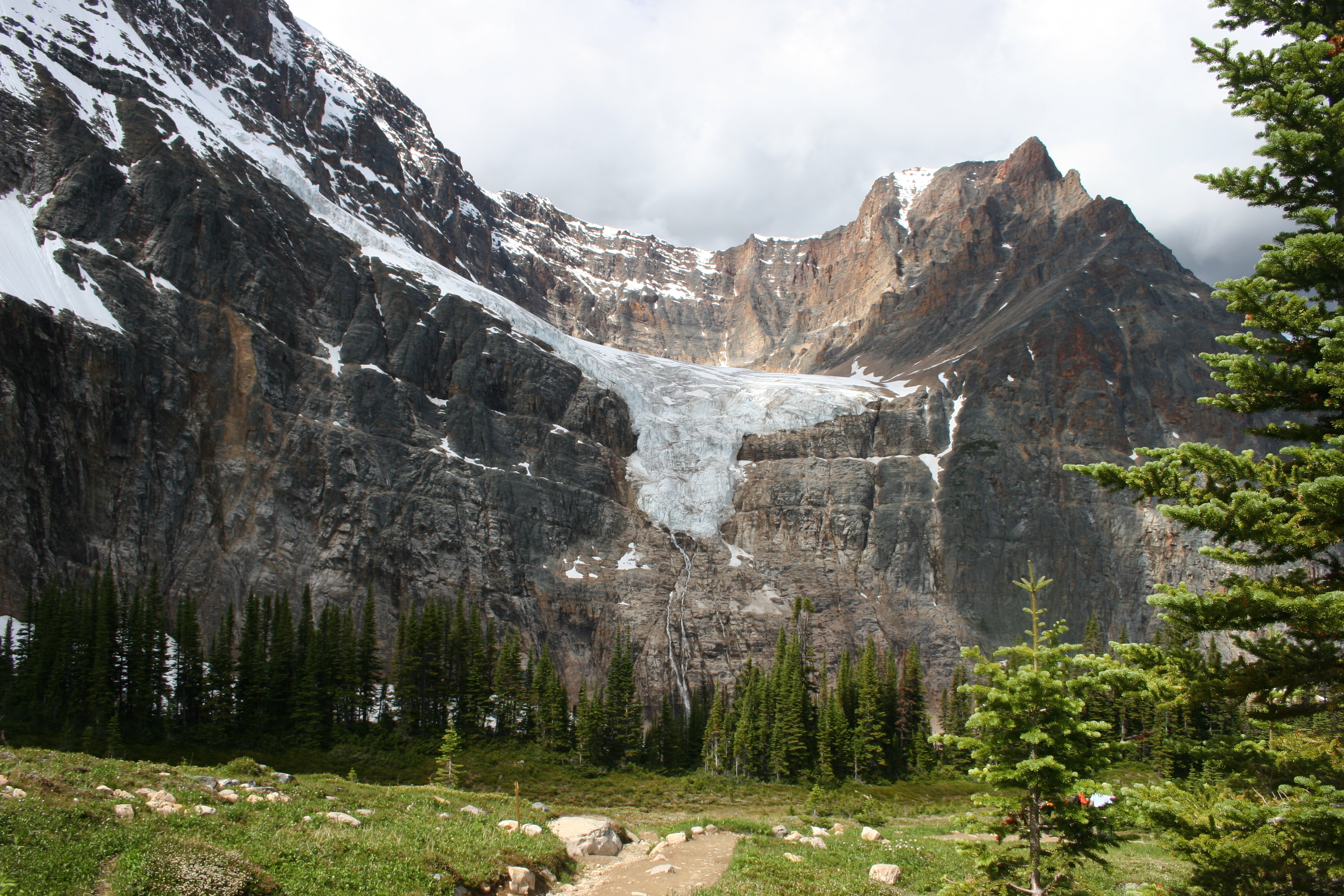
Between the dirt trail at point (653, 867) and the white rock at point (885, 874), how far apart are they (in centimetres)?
427

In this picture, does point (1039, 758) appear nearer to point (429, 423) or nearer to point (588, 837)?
point (588, 837)

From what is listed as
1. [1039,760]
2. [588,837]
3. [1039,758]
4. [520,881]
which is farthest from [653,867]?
[1039,760]

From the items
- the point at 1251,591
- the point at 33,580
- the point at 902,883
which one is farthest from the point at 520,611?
the point at 1251,591

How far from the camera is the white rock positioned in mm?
22109

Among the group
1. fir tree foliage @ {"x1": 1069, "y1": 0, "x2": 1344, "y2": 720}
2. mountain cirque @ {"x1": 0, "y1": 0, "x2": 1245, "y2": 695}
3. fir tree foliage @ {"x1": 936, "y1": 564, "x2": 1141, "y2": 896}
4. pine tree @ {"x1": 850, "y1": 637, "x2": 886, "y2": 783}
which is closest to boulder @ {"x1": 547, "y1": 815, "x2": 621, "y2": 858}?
fir tree foliage @ {"x1": 936, "y1": 564, "x2": 1141, "y2": 896}

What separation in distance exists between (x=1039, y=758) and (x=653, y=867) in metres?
14.6

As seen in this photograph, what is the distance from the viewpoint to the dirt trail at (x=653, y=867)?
68.8 ft

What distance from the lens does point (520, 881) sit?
19.4 meters

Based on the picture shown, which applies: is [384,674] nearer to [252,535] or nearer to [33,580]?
[252,535]

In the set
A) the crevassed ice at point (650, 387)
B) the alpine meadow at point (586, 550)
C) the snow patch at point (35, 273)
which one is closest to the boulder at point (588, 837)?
the alpine meadow at point (586, 550)

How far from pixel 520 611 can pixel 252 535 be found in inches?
1385

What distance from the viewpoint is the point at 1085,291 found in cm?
16900

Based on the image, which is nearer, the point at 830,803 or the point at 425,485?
the point at 830,803

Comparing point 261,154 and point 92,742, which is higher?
point 261,154
